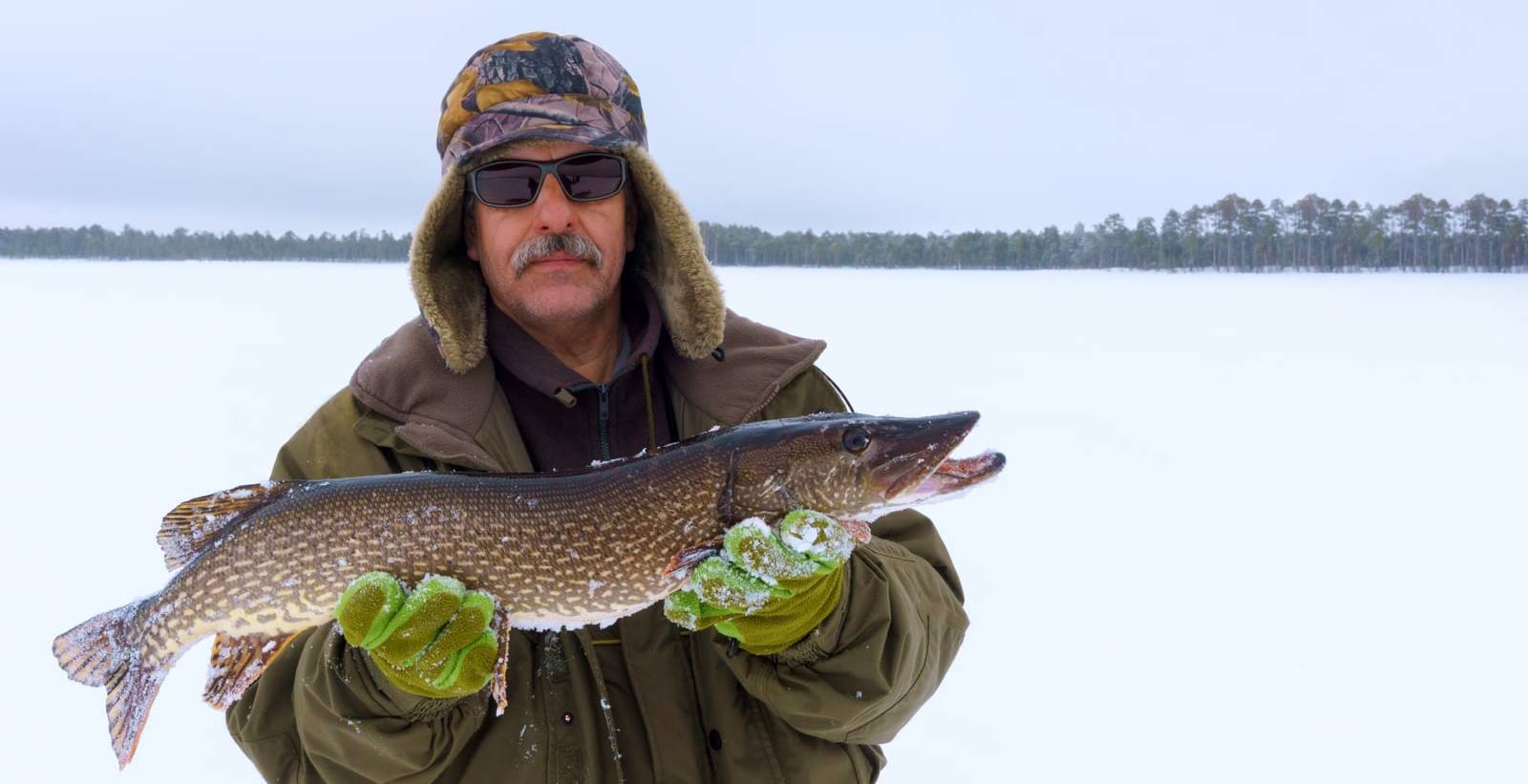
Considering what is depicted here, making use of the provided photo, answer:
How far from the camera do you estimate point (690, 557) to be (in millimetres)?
1985

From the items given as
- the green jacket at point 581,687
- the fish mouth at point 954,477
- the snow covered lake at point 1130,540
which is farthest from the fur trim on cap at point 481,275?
the snow covered lake at point 1130,540

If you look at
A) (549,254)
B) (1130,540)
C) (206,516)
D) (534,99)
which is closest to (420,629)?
(206,516)

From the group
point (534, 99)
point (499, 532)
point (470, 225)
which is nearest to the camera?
point (499, 532)

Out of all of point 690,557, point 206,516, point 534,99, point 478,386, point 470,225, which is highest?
point 534,99

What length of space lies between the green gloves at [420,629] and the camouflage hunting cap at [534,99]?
4.06 ft

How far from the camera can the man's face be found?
2.52 metres

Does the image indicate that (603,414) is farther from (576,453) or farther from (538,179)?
(538,179)

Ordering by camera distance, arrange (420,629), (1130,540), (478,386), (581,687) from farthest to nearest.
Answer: (1130,540) → (478,386) → (581,687) → (420,629)

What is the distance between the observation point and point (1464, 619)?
4066 millimetres

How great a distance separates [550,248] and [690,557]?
39.0 inches

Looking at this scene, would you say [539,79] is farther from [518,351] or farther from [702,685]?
[702,685]

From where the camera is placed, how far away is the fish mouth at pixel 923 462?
1981mm

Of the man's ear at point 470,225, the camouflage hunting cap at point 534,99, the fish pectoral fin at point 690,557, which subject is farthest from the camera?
the man's ear at point 470,225

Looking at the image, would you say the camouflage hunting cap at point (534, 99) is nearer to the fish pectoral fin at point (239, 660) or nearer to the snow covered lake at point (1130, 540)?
the fish pectoral fin at point (239, 660)
